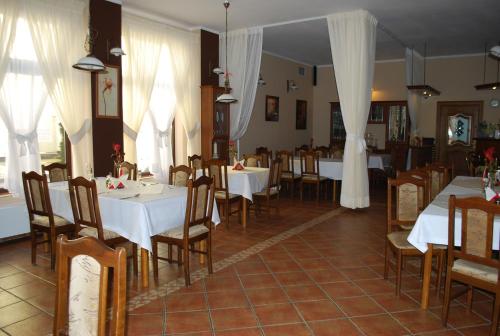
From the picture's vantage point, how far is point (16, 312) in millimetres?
3043

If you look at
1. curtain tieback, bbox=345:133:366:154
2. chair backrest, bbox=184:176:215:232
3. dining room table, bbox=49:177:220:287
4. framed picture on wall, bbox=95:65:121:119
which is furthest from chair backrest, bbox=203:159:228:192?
curtain tieback, bbox=345:133:366:154

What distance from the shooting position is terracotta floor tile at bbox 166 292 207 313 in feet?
10.3

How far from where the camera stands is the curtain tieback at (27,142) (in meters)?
4.94

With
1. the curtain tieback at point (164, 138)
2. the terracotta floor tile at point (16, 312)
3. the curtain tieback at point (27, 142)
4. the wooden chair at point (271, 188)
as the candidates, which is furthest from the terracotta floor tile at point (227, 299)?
the curtain tieback at point (164, 138)

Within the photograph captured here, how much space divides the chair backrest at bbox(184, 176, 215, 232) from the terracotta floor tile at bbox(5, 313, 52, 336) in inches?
46.7

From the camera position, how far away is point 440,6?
6.22 meters

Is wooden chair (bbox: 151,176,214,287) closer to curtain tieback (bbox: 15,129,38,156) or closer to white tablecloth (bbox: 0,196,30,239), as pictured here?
white tablecloth (bbox: 0,196,30,239)

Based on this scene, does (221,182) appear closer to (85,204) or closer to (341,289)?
(85,204)

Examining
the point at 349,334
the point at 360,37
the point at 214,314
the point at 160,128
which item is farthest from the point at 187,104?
the point at 349,334

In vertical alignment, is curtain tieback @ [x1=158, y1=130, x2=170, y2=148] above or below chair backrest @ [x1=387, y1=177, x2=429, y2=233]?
above

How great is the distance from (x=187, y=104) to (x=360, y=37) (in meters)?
3.09

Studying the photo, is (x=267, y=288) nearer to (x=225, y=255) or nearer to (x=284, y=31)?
(x=225, y=255)

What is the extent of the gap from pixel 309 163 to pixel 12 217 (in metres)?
4.81

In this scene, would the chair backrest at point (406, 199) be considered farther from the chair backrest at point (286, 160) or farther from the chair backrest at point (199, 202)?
the chair backrest at point (286, 160)
